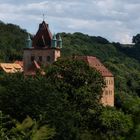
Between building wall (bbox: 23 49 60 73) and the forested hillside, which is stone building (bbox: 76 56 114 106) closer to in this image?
building wall (bbox: 23 49 60 73)

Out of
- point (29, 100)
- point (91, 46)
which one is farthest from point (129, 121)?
point (91, 46)

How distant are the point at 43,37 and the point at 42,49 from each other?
163cm

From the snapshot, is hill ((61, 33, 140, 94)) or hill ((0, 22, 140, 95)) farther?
hill ((0, 22, 140, 95))

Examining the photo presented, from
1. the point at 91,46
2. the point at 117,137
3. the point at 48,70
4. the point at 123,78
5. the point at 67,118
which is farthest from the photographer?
the point at 91,46

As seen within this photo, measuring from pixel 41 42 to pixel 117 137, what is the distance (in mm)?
37336

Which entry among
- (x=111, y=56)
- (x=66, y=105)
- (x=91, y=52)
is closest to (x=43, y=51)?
(x=66, y=105)

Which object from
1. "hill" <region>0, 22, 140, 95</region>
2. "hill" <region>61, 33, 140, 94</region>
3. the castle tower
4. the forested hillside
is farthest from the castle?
"hill" <region>61, 33, 140, 94</region>

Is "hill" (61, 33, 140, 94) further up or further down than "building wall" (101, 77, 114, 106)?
further up

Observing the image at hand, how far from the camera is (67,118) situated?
174 ft

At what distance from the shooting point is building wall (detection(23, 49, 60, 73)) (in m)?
95.2

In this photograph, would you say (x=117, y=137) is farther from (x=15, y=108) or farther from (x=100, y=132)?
(x=15, y=108)

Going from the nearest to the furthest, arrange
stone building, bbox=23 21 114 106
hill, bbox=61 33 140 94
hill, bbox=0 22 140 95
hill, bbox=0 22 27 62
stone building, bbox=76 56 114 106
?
stone building, bbox=76 56 114 106, stone building, bbox=23 21 114 106, hill, bbox=61 33 140 94, hill, bbox=0 22 140 95, hill, bbox=0 22 27 62

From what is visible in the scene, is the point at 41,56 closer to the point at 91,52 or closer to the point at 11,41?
the point at 11,41

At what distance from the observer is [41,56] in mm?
95438
